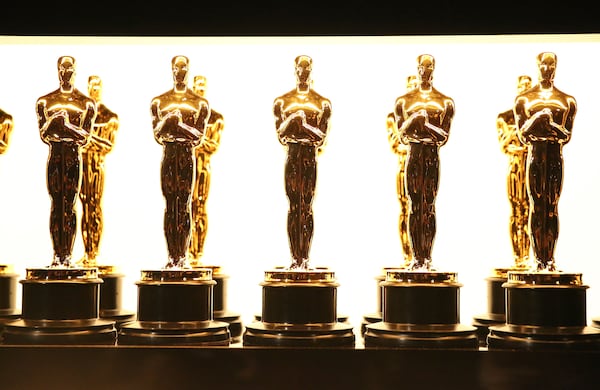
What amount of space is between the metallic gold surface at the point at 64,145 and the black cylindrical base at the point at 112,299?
0.44 ft

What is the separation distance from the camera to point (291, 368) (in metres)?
0.77

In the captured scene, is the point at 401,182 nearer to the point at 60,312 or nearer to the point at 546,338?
the point at 546,338

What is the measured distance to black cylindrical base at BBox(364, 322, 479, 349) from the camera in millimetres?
817

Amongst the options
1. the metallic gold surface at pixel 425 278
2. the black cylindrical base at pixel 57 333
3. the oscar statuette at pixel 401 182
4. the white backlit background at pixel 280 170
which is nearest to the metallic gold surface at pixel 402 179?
the oscar statuette at pixel 401 182

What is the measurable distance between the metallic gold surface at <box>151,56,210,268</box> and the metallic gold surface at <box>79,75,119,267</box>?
0.66 feet

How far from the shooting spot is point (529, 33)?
0.81 m

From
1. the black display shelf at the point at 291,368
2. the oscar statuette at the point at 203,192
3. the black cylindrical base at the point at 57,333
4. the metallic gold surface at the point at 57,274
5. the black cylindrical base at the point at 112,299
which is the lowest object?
the black display shelf at the point at 291,368

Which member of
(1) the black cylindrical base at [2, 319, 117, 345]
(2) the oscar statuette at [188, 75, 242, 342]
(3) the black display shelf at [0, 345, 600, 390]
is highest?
(2) the oscar statuette at [188, 75, 242, 342]

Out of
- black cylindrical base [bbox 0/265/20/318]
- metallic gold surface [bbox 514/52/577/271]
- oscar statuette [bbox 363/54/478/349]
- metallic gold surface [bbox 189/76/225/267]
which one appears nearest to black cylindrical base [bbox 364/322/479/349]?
oscar statuette [bbox 363/54/478/349]

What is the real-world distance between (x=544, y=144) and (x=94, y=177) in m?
0.59

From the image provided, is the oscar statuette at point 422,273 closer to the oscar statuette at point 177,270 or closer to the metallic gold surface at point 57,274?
the oscar statuette at point 177,270

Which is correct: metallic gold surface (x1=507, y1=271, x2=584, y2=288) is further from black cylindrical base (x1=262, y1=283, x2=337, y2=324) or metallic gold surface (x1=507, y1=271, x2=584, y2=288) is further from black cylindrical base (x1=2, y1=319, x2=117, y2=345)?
black cylindrical base (x1=2, y1=319, x2=117, y2=345)

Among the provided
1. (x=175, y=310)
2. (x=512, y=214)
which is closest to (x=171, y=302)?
Answer: (x=175, y=310)

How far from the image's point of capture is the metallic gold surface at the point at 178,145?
0.88 meters
